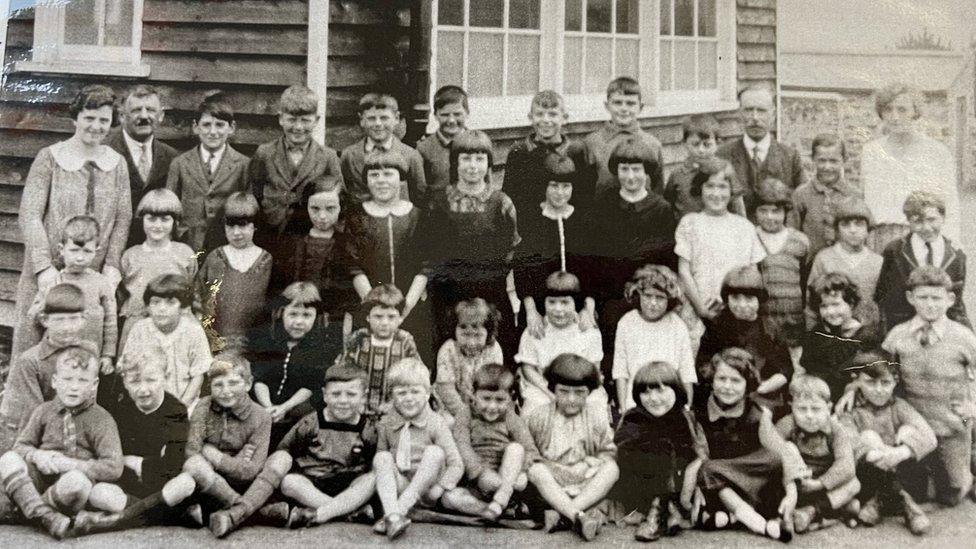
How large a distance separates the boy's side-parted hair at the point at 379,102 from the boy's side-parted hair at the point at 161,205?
976 mm

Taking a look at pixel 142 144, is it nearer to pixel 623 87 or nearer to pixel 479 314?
pixel 479 314

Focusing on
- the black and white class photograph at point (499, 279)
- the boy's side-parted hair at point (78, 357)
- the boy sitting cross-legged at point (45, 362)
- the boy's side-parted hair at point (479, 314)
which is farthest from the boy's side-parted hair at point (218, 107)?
the boy's side-parted hair at point (479, 314)

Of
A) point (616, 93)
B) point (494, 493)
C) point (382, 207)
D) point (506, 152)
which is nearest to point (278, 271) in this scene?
point (382, 207)

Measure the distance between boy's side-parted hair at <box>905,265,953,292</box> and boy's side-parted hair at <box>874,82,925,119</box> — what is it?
0.71 m

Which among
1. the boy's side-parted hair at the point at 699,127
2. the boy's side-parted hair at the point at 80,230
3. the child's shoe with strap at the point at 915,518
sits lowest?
the child's shoe with strap at the point at 915,518

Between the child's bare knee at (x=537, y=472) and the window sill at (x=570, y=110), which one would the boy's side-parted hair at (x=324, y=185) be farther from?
the child's bare knee at (x=537, y=472)

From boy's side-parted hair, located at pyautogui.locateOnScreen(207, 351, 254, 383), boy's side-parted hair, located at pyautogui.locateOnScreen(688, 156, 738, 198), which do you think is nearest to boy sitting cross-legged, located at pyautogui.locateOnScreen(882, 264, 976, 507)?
boy's side-parted hair, located at pyautogui.locateOnScreen(688, 156, 738, 198)

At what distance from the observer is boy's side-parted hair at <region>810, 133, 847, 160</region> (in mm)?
3537

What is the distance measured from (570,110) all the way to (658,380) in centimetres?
128

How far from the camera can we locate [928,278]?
3486 millimetres

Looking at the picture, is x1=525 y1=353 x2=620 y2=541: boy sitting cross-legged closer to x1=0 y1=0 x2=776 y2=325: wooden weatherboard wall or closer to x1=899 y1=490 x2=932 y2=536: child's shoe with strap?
x1=0 y1=0 x2=776 y2=325: wooden weatherboard wall

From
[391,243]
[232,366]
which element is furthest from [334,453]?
[391,243]

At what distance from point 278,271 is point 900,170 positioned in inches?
114

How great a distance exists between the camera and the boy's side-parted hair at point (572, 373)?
3.43 meters
